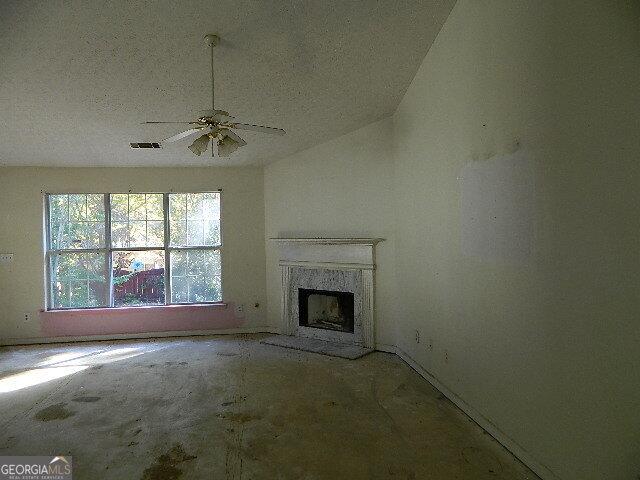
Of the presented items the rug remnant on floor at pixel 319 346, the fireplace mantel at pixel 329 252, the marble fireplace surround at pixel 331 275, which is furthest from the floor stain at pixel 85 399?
the fireplace mantel at pixel 329 252

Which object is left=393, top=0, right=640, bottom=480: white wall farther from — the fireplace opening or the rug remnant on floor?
the fireplace opening

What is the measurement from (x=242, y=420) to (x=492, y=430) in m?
1.74

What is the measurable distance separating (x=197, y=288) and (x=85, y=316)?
4.92 feet

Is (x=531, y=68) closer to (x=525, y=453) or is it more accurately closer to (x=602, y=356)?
(x=602, y=356)

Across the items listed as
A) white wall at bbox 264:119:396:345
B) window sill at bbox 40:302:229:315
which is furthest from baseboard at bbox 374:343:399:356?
window sill at bbox 40:302:229:315

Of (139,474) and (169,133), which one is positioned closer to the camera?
(139,474)

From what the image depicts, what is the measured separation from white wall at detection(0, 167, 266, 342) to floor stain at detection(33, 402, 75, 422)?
2.71 m

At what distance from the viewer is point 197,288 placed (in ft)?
19.8

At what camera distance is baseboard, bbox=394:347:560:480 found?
2.32 meters

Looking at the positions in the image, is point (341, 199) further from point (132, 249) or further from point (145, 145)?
point (132, 249)

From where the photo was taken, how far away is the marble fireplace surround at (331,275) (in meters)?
4.98

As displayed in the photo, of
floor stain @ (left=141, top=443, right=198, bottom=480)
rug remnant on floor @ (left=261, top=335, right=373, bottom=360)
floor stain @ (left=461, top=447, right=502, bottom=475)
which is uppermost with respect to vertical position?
rug remnant on floor @ (left=261, top=335, right=373, bottom=360)

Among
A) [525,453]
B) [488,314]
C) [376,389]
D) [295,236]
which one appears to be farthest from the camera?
[295,236]


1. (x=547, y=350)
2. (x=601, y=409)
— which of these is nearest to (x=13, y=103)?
(x=547, y=350)
